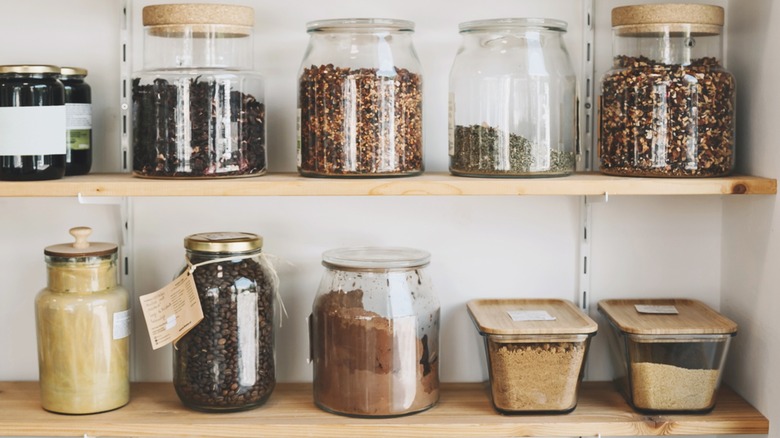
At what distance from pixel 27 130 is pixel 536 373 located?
2.81 ft

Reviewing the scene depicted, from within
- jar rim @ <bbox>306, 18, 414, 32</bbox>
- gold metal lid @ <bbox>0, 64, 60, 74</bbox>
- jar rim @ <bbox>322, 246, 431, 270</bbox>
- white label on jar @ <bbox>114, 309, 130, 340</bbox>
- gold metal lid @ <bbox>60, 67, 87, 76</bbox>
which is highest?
jar rim @ <bbox>306, 18, 414, 32</bbox>

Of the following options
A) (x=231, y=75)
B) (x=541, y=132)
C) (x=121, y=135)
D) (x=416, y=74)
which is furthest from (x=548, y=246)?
(x=121, y=135)

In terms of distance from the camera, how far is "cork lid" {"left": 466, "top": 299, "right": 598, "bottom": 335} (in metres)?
1.47

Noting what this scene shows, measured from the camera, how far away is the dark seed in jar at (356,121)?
1433 millimetres

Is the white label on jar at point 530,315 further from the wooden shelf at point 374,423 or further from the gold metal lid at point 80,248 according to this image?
the gold metal lid at point 80,248

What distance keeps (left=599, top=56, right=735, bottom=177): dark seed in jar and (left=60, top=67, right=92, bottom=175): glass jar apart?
855 mm

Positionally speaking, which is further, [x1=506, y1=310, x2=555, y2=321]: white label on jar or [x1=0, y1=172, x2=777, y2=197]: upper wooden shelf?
[x1=506, y1=310, x2=555, y2=321]: white label on jar

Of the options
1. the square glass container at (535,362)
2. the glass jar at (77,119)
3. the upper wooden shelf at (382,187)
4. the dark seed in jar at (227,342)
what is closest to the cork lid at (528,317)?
the square glass container at (535,362)

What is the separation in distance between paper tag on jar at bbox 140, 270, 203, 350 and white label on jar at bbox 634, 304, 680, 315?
731 millimetres

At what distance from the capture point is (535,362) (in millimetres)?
1479

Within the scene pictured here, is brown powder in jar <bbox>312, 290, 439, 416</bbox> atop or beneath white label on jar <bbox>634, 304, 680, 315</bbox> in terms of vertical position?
beneath

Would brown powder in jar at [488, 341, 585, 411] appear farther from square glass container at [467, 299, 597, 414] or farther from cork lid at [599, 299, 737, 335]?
cork lid at [599, 299, 737, 335]

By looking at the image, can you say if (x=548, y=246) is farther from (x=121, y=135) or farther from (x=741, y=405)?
(x=121, y=135)

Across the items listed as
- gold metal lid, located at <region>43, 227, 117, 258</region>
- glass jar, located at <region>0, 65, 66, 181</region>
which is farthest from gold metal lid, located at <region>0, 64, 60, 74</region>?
gold metal lid, located at <region>43, 227, 117, 258</region>
